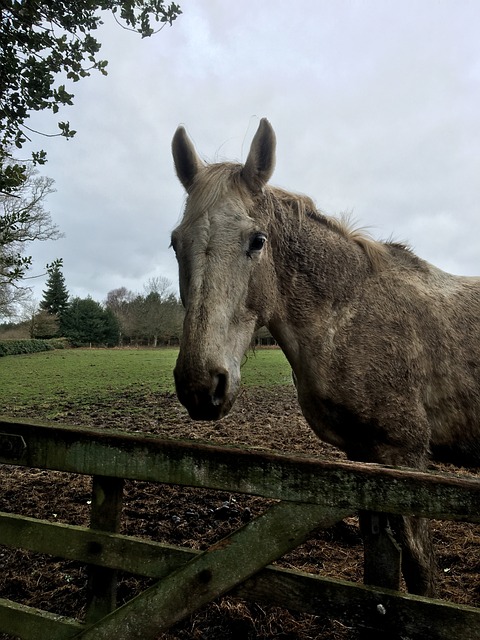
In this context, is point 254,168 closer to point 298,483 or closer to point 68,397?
point 298,483

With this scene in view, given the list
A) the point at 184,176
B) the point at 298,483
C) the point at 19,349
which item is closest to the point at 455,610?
the point at 298,483

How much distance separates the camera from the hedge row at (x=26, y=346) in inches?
1553

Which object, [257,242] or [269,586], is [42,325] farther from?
[269,586]

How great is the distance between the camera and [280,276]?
9.95 ft

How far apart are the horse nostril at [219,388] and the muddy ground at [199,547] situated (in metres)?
0.25

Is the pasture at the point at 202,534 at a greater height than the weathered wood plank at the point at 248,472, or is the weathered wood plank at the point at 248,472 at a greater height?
the weathered wood plank at the point at 248,472

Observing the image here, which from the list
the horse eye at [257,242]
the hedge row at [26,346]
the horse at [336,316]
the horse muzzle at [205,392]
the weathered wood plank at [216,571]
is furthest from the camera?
the hedge row at [26,346]

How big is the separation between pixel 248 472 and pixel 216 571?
452mm

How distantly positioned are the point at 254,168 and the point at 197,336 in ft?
4.74

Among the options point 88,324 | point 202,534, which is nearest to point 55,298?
point 88,324

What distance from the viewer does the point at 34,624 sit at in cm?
203

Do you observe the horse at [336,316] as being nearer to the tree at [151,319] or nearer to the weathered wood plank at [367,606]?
the weathered wood plank at [367,606]

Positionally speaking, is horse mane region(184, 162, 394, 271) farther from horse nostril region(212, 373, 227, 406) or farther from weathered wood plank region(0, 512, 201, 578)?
weathered wood plank region(0, 512, 201, 578)

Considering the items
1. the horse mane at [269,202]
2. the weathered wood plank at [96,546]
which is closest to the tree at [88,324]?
the horse mane at [269,202]
